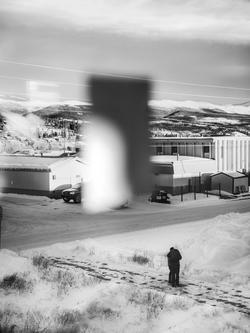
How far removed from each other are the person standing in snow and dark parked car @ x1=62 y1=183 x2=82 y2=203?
0.63 m

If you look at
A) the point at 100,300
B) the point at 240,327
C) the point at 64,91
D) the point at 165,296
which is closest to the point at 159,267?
the point at 165,296

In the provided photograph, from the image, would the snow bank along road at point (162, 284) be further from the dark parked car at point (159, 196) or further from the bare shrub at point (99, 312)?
the dark parked car at point (159, 196)

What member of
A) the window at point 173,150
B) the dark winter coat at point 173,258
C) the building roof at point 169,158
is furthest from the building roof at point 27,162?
the dark winter coat at point 173,258

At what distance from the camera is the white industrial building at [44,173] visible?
2.89 meters

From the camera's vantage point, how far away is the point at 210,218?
2957 millimetres

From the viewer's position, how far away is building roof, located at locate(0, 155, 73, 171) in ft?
9.51

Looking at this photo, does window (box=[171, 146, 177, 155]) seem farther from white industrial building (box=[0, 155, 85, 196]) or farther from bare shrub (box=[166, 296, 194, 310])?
bare shrub (box=[166, 296, 194, 310])

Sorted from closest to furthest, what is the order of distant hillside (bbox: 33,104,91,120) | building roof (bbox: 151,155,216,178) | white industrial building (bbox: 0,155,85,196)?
1. building roof (bbox: 151,155,216,178)
2. white industrial building (bbox: 0,155,85,196)
3. distant hillside (bbox: 33,104,91,120)

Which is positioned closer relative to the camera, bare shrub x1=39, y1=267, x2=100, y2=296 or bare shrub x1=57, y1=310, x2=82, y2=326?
bare shrub x1=57, y1=310, x2=82, y2=326

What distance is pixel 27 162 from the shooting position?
2965mm

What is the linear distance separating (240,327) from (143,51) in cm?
165

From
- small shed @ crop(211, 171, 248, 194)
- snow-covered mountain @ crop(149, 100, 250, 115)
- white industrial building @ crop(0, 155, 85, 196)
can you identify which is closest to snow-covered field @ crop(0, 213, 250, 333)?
small shed @ crop(211, 171, 248, 194)

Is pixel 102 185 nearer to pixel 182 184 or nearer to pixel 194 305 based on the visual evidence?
pixel 182 184

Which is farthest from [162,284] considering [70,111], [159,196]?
[70,111]
